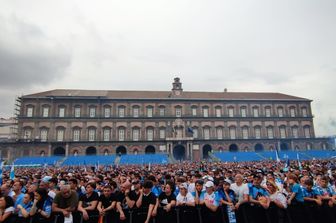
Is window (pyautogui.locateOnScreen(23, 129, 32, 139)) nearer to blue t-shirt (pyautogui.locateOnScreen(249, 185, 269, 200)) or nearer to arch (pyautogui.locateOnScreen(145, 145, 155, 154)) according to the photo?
arch (pyautogui.locateOnScreen(145, 145, 155, 154))

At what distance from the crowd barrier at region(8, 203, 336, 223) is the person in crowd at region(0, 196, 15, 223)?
1.64 meters

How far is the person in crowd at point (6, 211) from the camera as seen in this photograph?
19.0ft

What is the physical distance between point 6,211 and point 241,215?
6367 millimetres

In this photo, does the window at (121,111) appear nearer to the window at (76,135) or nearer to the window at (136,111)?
the window at (136,111)

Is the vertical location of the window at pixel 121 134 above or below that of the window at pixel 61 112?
below

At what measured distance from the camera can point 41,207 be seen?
19.8ft

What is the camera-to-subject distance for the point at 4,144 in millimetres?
46094

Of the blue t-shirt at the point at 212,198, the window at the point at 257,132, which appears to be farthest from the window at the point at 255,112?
the blue t-shirt at the point at 212,198

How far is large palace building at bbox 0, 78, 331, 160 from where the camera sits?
49188mm

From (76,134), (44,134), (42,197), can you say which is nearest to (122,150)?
(76,134)

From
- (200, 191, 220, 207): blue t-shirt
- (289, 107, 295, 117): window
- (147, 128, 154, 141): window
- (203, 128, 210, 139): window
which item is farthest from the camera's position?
(289, 107, 295, 117): window

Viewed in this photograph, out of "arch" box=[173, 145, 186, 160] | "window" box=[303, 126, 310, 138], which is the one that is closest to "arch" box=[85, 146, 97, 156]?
"arch" box=[173, 145, 186, 160]

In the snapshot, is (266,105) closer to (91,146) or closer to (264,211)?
(91,146)

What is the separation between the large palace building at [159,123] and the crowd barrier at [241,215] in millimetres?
44092
